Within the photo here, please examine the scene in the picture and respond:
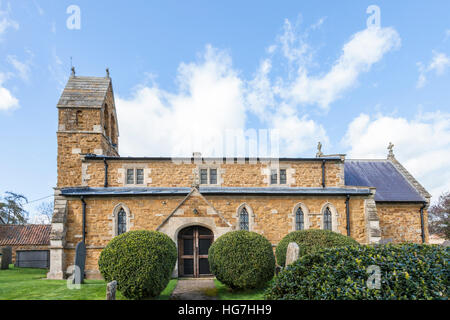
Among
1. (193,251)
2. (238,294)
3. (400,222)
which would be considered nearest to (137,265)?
(238,294)

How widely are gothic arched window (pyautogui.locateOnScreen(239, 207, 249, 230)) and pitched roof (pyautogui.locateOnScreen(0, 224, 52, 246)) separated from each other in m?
21.8

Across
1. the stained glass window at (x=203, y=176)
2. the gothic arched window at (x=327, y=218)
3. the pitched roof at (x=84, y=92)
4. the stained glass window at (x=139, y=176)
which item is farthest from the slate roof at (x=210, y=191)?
the pitched roof at (x=84, y=92)

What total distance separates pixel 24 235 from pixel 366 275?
3387 centimetres

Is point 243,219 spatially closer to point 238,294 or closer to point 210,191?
point 210,191

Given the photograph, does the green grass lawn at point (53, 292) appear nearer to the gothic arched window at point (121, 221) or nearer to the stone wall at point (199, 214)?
the stone wall at point (199, 214)

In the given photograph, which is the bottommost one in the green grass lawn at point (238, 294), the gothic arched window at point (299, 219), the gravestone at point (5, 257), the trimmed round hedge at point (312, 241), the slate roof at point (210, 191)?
the gravestone at point (5, 257)

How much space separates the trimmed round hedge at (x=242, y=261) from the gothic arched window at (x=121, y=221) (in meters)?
7.41

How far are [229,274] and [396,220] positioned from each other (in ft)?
51.6

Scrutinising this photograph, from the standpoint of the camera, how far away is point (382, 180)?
79.5 feet

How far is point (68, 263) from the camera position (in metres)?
17.4

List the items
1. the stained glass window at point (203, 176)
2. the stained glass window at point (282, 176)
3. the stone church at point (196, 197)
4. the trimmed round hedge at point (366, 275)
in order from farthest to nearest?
the stained glass window at point (282, 176) → the stained glass window at point (203, 176) → the stone church at point (196, 197) → the trimmed round hedge at point (366, 275)

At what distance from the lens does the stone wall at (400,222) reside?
2170 centimetres

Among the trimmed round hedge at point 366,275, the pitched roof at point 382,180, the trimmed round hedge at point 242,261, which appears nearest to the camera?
the trimmed round hedge at point 366,275

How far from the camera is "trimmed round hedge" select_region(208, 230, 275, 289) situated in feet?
40.0
